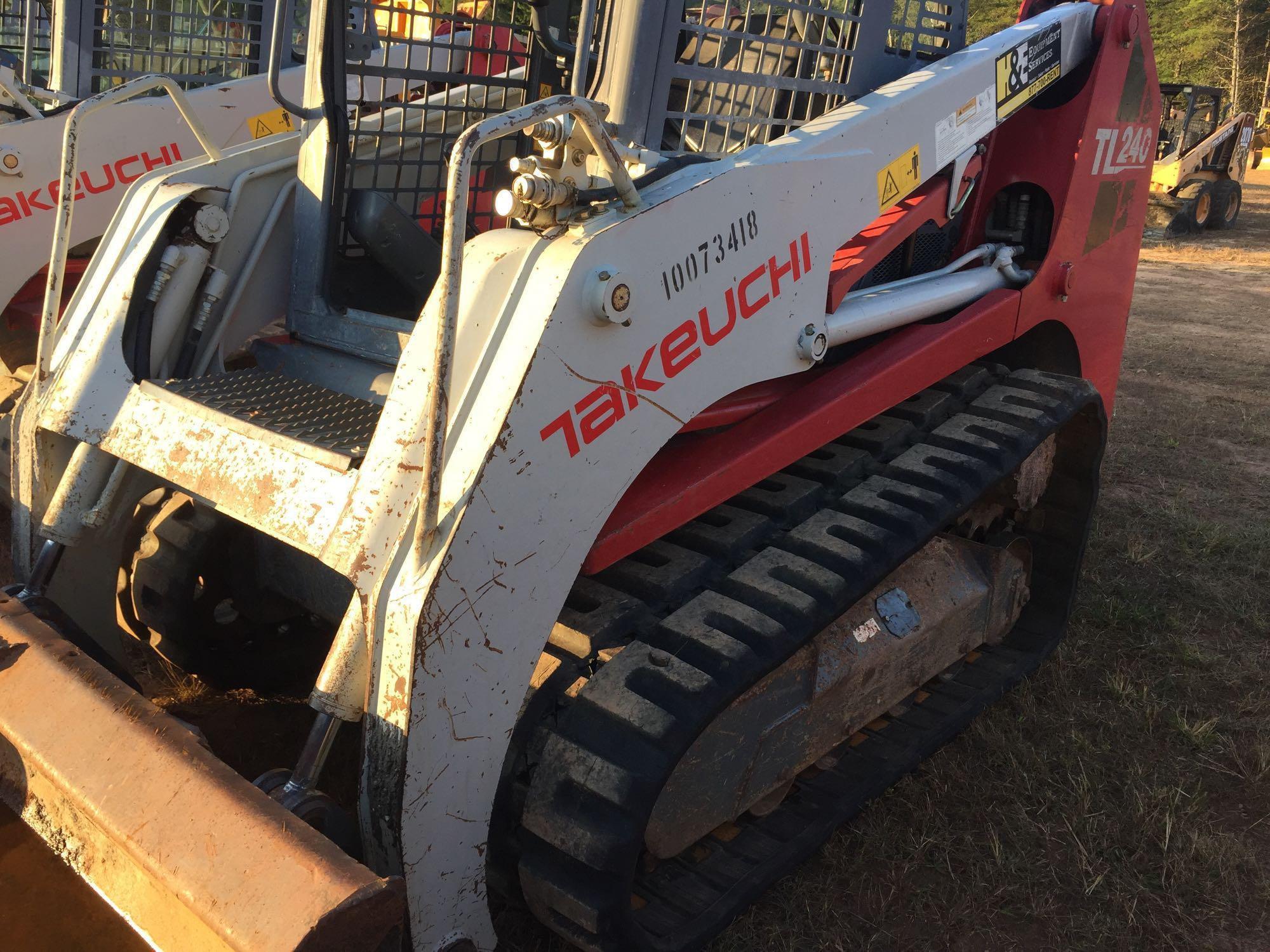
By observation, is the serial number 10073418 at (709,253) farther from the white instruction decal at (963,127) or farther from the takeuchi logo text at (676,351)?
the white instruction decal at (963,127)

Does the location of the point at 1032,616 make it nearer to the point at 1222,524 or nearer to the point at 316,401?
the point at 1222,524

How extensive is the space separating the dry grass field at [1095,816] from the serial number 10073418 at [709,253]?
1.33 metres

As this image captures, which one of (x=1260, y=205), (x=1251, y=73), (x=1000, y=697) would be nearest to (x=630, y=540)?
(x=1000, y=697)

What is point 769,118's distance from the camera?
255 cm

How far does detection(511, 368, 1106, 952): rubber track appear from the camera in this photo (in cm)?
192

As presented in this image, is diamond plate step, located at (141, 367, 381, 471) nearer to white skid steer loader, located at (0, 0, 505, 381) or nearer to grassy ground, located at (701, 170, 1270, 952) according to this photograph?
grassy ground, located at (701, 170, 1270, 952)

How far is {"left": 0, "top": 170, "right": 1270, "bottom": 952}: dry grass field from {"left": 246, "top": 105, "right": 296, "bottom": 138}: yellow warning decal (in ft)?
11.4

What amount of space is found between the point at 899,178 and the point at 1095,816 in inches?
63.8

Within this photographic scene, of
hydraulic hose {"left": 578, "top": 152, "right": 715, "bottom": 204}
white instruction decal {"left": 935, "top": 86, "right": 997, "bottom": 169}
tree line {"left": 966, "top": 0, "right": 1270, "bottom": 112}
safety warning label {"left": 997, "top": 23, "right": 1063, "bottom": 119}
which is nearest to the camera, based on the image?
hydraulic hose {"left": 578, "top": 152, "right": 715, "bottom": 204}

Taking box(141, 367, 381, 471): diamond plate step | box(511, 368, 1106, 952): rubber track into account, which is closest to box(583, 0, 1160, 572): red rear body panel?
box(511, 368, 1106, 952): rubber track

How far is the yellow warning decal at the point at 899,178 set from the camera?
2.57 meters

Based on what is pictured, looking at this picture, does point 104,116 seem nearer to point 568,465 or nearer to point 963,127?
point 963,127

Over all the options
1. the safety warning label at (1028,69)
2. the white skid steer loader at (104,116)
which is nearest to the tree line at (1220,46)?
the white skid steer loader at (104,116)

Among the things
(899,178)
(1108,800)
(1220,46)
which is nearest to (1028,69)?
(899,178)
